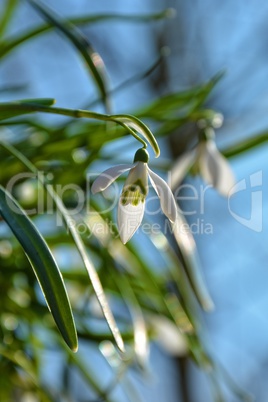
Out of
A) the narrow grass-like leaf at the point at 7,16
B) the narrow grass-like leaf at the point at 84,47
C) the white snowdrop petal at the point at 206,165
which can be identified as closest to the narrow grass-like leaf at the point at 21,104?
the narrow grass-like leaf at the point at 84,47

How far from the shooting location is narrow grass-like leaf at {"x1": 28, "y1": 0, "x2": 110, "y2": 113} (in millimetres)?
773

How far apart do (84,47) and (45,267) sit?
0.34 metres

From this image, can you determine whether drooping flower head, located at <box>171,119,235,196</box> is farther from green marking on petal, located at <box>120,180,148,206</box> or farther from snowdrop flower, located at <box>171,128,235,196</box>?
green marking on petal, located at <box>120,180,148,206</box>

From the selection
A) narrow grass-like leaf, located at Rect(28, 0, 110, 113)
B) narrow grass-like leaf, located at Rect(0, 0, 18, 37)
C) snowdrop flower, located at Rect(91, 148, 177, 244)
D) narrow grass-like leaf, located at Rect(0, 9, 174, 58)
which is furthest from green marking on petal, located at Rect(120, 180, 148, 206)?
narrow grass-like leaf, located at Rect(0, 0, 18, 37)

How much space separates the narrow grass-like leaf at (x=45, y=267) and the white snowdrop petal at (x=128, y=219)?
0.11 m

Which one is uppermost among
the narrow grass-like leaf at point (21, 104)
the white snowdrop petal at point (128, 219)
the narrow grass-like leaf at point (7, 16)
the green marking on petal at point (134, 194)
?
the narrow grass-like leaf at point (7, 16)

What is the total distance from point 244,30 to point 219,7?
20cm

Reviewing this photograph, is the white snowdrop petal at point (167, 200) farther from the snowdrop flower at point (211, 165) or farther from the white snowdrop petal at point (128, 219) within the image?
the snowdrop flower at point (211, 165)

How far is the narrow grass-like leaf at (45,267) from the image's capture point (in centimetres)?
48

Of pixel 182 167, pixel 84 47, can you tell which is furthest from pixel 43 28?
pixel 182 167

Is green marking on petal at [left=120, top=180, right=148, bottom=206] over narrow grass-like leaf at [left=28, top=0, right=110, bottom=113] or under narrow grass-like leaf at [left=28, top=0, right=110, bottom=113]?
under

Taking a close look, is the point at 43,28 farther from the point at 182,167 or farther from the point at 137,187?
the point at 137,187

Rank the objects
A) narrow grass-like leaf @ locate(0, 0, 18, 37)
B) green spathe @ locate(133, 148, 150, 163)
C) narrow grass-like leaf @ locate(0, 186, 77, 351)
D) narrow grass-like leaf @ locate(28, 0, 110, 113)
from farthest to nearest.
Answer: narrow grass-like leaf @ locate(0, 0, 18, 37)
narrow grass-like leaf @ locate(28, 0, 110, 113)
green spathe @ locate(133, 148, 150, 163)
narrow grass-like leaf @ locate(0, 186, 77, 351)

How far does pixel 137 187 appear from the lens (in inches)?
23.1
